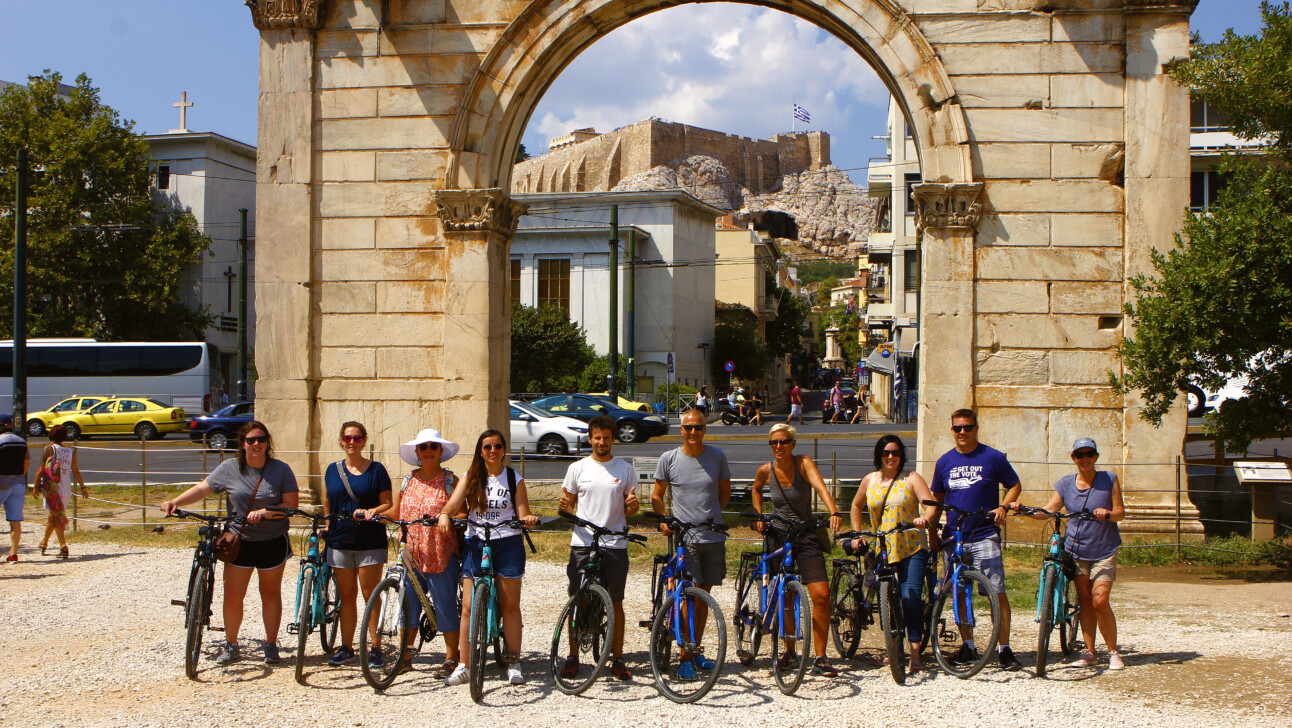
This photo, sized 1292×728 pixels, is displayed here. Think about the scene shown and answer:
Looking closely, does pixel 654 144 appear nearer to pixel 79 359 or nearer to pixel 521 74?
pixel 79 359

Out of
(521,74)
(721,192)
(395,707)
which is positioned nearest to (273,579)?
(395,707)

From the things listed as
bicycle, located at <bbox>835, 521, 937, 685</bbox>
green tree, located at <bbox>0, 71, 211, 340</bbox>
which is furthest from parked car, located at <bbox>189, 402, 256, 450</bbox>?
bicycle, located at <bbox>835, 521, 937, 685</bbox>

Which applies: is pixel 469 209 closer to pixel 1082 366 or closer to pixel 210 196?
pixel 1082 366

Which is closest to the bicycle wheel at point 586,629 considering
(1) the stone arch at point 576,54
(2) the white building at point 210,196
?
(1) the stone arch at point 576,54

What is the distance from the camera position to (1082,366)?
38.3ft

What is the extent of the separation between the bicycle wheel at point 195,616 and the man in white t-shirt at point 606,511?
227cm

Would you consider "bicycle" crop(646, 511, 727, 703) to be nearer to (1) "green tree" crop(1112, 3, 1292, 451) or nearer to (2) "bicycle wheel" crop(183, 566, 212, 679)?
(2) "bicycle wheel" crop(183, 566, 212, 679)

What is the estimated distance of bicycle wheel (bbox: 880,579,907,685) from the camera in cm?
658

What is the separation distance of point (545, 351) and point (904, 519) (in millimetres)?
34910

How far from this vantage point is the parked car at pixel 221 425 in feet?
90.9

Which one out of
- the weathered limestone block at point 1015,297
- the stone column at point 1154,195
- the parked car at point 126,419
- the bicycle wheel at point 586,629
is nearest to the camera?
the bicycle wheel at point 586,629

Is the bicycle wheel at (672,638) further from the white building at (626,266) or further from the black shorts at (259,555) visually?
the white building at (626,266)

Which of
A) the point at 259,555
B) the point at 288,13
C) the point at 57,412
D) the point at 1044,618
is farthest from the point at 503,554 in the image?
the point at 57,412

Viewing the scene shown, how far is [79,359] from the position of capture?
34.6 metres
